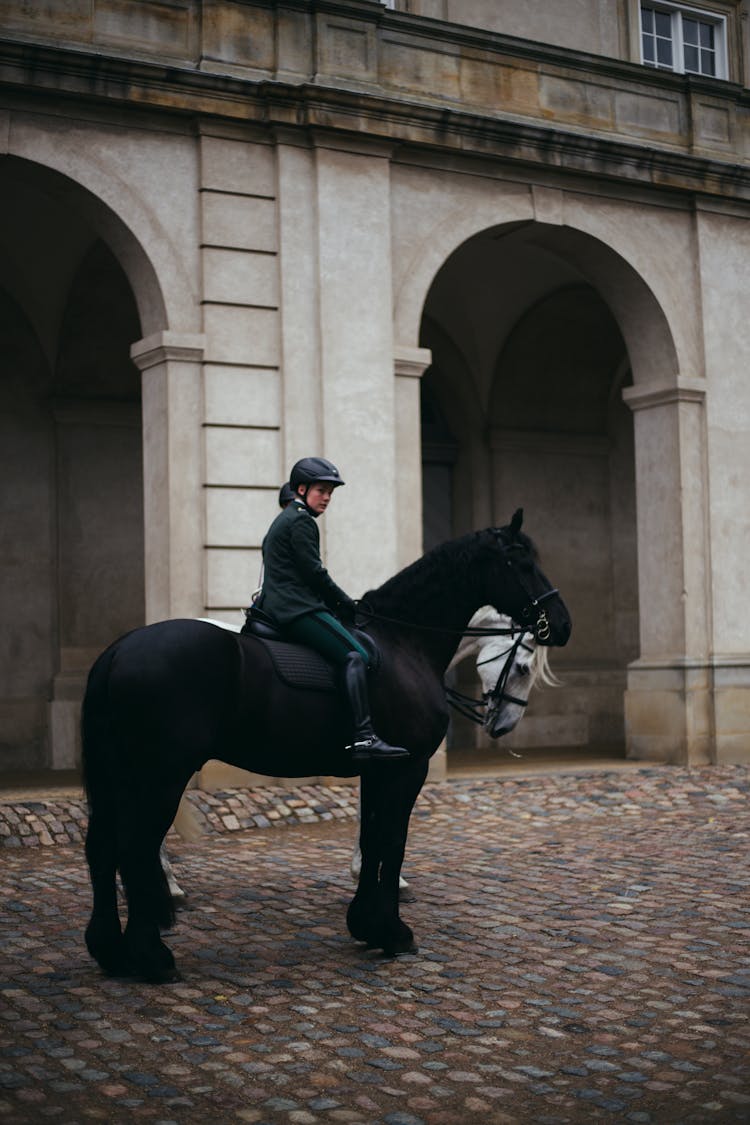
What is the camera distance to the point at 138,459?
1570 centimetres

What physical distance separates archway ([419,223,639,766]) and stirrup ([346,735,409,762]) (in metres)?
10.7

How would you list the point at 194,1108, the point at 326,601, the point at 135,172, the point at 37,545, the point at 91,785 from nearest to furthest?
the point at 194,1108 < the point at 91,785 < the point at 326,601 < the point at 135,172 < the point at 37,545

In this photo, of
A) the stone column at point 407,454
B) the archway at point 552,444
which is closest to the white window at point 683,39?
the archway at point 552,444

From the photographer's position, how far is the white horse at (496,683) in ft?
26.6

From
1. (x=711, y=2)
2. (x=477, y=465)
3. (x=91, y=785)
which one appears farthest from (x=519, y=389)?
(x=91, y=785)

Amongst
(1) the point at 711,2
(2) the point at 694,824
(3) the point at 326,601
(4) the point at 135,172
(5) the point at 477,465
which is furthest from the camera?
(5) the point at 477,465

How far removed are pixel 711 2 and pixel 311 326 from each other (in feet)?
26.0

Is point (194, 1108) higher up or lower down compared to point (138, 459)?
lower down

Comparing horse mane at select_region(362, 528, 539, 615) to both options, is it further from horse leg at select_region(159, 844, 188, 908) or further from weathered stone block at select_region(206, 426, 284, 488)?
weathered stone block at select_region(206, 426, 284, 488)

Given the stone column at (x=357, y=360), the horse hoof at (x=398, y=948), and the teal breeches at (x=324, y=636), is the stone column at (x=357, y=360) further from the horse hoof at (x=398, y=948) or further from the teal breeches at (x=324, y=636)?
the horse hoof at (x=398, y=948)

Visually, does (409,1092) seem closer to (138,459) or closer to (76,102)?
(76,102)

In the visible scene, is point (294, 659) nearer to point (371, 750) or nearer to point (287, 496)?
point (371, 750)

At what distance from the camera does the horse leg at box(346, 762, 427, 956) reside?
6.89 m

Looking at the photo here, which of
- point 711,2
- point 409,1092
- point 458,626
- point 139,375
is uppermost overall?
point 711,2
